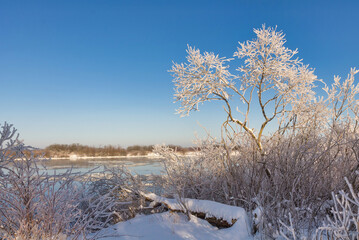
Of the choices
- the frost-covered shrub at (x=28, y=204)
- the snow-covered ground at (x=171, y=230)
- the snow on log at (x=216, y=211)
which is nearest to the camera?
the frost-covered shrub at (x=28, y=204)

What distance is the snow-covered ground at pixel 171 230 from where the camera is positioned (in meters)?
3.82

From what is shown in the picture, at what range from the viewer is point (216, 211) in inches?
165

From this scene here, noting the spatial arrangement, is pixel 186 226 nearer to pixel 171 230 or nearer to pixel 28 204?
pixel 171 230

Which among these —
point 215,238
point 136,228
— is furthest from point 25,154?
point 215,238

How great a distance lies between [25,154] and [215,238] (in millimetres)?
2597

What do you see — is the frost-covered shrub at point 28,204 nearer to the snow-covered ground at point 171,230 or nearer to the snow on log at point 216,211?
the snow-covered ground at point 171,230

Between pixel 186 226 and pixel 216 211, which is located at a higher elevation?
pixel 216 211

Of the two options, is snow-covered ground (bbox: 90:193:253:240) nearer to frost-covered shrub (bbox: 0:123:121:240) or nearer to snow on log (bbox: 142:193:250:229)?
snow on log (bbox: 142:193:250:229)

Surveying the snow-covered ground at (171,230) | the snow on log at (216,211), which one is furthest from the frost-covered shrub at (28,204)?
the snow on log at (216,211)

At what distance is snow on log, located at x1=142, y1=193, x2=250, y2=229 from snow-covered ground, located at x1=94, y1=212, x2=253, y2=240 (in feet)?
0.26

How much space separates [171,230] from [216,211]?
685mm

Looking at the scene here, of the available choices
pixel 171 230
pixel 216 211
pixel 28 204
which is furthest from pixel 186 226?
pixel 28 204

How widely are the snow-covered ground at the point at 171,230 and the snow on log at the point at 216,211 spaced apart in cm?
8

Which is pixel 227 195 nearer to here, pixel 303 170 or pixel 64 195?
pixel 303 170
